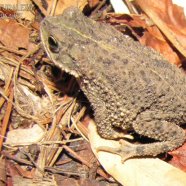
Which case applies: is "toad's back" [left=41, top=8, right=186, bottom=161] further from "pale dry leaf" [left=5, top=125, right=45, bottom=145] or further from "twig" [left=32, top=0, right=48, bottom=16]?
"twig" [left=32, top=0, right=48, bottom=16]

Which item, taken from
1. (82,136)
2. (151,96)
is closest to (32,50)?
(82,136)

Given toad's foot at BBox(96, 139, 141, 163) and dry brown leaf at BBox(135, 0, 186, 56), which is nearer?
toad's foot at BBox(96, 139, 141, 163)

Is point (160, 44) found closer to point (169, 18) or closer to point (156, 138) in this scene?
point (169, 18)

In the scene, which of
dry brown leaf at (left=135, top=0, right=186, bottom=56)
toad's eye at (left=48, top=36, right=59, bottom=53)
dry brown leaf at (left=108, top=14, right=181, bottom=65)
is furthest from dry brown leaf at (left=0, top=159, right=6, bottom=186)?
dry brown leaf at (left=135, top=0, right=186, bottom=56)

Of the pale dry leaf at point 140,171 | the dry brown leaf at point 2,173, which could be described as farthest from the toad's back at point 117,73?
the dry brown leaf at point 2,173

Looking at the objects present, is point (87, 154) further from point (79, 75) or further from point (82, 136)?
point (79, 75)

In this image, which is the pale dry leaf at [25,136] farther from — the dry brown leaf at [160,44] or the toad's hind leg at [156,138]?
the dry brown leaf at [160,44]

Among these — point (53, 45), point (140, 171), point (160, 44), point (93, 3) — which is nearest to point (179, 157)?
point (140, 171)
